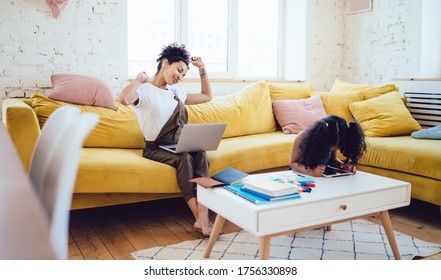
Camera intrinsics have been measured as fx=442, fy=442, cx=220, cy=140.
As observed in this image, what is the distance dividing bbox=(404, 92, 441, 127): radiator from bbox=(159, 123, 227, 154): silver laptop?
1.98 meters

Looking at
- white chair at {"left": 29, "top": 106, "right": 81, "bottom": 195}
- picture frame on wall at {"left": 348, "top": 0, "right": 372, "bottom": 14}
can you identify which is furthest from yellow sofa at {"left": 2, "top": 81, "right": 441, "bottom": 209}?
picture frame on wall at {"left": 348, "top": 0, "right": 372, "bottom": 14}

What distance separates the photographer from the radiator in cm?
361

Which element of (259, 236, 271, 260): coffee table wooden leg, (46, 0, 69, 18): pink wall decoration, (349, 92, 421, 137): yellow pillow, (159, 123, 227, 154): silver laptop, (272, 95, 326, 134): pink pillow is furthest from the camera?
(272, 95, 326, 134): pink pillow

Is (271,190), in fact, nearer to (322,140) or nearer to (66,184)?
(322,140)

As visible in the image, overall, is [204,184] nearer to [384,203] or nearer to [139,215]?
[384,203]

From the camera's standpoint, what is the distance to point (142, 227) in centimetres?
265

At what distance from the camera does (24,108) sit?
2.23 m

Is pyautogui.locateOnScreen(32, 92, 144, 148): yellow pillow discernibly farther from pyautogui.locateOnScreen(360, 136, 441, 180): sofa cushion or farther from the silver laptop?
pyautogui.locateOnScreen(360, 136, 441, 180): sofa cushion

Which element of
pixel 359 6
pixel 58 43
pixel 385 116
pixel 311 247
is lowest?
pixel 311 247

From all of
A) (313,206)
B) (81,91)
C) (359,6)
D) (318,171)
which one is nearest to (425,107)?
(359,6)

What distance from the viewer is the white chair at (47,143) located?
1080 millimetres

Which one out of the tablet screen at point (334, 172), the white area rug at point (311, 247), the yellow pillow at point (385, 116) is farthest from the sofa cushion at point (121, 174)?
the yellow pillow at point (385, 116)

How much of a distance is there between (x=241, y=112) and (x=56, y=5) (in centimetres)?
158
